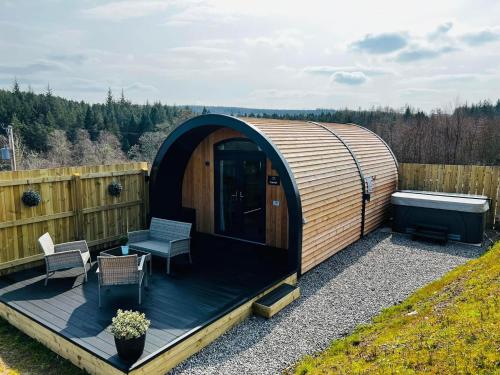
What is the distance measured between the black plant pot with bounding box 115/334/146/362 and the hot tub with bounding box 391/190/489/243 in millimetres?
8282

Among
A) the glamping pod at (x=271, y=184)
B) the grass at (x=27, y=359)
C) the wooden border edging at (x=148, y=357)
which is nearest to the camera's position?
the wooden border edging at (x=148, y=357)

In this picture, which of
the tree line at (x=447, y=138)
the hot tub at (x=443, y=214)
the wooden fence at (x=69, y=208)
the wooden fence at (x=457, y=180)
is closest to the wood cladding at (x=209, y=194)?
the wooden fence at (x=69, y=208)

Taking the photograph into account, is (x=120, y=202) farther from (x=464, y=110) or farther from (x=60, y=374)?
(x=464, y=110)

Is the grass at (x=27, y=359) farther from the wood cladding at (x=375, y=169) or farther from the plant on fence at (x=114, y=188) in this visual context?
the wood cladding at (x=375, y=169)

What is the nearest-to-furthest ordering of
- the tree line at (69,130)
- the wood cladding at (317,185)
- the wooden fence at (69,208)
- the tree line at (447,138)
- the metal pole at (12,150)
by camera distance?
1. the wooden fence at (69,208)
2. the wood cladding at (317,185)
3. the metal pole at (12,150)
4. the tree line at (447,138)
5. the tree line at (69,130)

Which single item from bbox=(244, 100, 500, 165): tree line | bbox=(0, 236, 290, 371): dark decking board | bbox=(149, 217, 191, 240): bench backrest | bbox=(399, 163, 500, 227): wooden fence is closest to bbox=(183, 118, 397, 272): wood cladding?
bbox=(399, 163, 500, 227): wooden fence

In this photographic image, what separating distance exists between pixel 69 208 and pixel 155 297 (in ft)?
10.9

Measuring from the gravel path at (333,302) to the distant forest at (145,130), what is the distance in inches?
→ 552

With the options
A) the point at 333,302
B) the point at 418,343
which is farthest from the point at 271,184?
the point at 418,343

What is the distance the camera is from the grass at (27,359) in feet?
14.8

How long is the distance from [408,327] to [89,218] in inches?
268

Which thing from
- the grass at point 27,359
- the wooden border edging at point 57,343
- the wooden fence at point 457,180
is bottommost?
the grass at point 27,359

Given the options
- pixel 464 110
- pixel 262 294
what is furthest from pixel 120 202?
pixel 464 110

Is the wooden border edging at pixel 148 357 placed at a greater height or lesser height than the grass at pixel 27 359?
greater
